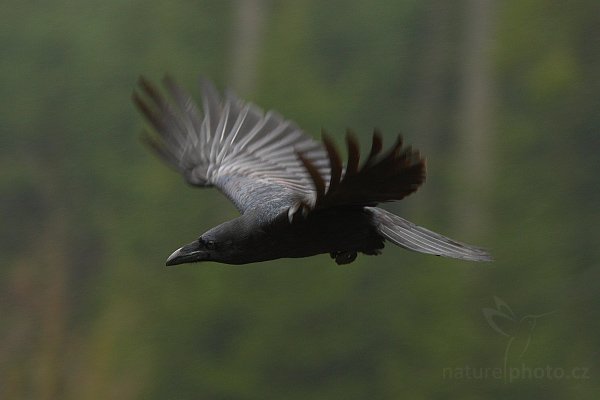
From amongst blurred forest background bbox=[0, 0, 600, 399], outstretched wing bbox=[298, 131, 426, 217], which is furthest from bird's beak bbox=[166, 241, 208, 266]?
blurred forest background bbox=[0, 0, 600, 399]

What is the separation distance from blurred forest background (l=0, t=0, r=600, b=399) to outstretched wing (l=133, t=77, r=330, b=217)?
2902mm

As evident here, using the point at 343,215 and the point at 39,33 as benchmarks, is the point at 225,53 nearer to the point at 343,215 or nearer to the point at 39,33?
the point at 39,33

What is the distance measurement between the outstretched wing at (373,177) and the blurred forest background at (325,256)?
14.8 ft

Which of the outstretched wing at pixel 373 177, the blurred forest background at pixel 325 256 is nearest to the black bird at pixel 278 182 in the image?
the outstretched wing at pixel 373 177

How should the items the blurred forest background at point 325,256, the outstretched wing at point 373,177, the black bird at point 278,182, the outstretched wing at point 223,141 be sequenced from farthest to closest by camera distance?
the blurred forest background at point 325,256
the outstretched wing at point 223,141
the black bird at point 278,182
the outstretched wing at point 373,177

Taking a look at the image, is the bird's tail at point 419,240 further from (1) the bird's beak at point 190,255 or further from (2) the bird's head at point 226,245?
(1) the bird's beak at point 190,255

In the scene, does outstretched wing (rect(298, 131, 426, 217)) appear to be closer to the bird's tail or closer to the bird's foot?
the bird's tail

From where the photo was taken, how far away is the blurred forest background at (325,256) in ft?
24.8

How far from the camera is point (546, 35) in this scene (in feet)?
25.2

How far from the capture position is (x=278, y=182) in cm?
392

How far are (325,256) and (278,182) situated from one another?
383 cm

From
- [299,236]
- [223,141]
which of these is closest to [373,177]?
[299,236]

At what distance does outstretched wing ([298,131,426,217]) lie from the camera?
255 centimetres

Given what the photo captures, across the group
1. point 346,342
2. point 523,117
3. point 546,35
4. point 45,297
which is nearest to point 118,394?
point 45,297
